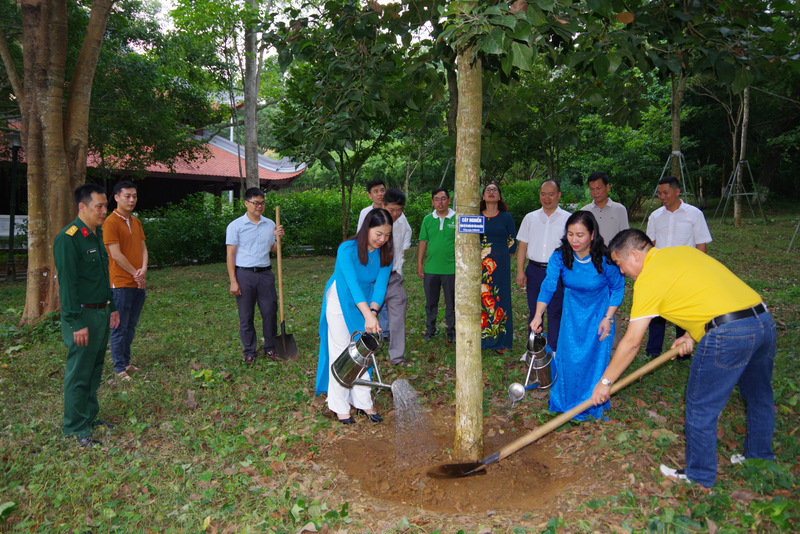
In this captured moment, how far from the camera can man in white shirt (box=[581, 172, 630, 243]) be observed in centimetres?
575

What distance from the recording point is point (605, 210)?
19.2ft

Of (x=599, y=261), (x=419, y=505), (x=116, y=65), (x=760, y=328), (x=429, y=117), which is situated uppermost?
(x=116, y=65)

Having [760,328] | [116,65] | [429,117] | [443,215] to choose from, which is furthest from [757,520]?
[116,65]

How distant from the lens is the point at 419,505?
11.4ft

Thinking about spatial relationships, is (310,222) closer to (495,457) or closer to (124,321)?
(124,321)

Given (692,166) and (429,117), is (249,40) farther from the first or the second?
(692,166)

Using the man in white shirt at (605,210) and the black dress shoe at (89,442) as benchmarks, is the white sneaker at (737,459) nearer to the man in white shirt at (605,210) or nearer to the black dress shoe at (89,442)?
the man in white shirt at (605,210)

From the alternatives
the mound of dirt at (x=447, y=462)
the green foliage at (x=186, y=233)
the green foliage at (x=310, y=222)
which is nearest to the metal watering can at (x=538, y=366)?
the mound of dirt at (x=447, y=462)

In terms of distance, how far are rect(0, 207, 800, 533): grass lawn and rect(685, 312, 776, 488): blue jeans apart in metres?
0.16

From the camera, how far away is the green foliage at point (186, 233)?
15008mm

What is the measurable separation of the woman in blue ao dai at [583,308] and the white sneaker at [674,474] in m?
0.87

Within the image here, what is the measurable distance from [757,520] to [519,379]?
258 centimetres

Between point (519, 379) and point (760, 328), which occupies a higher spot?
point (760, 328)

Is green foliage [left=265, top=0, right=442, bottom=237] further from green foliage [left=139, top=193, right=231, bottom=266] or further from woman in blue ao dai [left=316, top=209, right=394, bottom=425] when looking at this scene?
green foliage [left=139, top=193, right=231, bottom=266]
